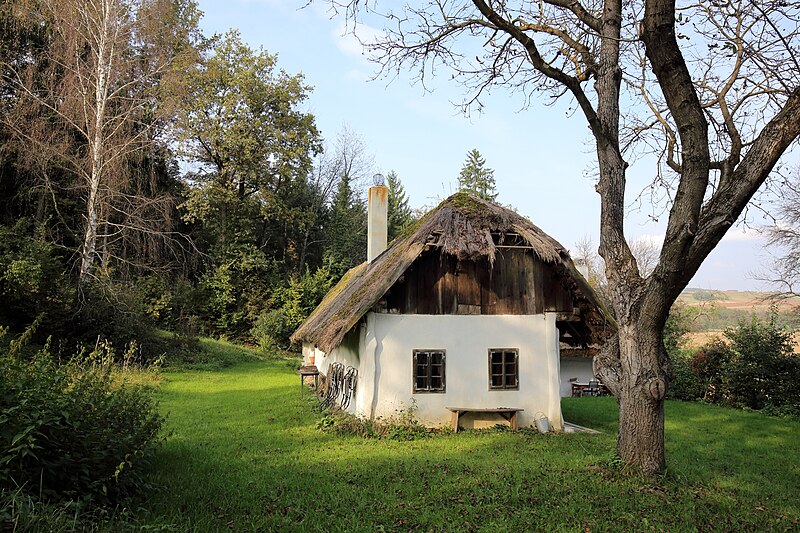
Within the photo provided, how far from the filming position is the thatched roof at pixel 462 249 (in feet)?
35.5

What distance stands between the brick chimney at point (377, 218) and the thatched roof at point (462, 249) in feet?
7.54

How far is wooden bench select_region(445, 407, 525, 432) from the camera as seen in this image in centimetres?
1102

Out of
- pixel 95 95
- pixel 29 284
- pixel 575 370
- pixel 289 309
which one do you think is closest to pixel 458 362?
pixel 575 370

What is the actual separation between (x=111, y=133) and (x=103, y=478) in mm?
16378

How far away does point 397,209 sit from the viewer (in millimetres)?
42812

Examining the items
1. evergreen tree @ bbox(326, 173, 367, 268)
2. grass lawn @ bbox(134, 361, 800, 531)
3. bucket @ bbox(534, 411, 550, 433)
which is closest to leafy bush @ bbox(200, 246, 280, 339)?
evergreen tree @ bbox(326, 173, 367, 268)

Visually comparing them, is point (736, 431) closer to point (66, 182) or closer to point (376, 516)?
point (376, 516)

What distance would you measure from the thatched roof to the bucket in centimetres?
243

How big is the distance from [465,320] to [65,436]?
7805 millimetres

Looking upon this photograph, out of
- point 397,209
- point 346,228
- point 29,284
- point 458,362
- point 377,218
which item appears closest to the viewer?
point 458,362

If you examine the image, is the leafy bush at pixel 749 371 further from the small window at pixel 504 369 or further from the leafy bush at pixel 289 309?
the leafy bush at pixel 289 309

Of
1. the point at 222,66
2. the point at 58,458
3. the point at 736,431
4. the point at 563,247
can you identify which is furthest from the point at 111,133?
the point at 736,431

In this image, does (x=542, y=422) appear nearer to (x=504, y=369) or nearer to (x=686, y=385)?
(x=504, y=369)

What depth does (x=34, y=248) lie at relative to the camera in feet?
52.3
